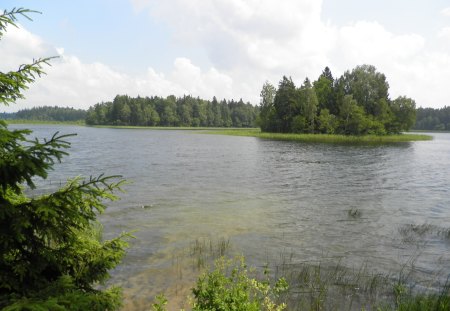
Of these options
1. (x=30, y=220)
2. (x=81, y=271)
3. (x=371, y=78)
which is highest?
(x=371, y=78)

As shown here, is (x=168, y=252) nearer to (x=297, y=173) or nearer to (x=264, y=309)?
(x=264, y=309)

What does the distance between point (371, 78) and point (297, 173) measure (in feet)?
303

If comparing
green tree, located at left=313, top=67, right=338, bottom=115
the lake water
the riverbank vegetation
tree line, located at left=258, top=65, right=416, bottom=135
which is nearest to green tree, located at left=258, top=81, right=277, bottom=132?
tree line, located at left=258, top=65, right=416, bottom=135

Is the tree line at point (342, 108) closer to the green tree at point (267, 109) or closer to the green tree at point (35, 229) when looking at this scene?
the green tree at point (267, 109)

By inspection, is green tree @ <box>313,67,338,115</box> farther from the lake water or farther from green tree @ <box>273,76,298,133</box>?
the lake water

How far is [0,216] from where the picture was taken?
4059mm

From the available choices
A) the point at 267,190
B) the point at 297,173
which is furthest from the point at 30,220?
the point at 297,173

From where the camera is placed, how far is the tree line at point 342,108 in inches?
3888

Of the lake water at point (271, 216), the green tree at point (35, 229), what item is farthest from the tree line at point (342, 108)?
the green tree at point (35, 229)

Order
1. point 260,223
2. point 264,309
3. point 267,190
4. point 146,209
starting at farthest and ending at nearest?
point 267,190 < point 146,209 < point 260,223 < point 264,309

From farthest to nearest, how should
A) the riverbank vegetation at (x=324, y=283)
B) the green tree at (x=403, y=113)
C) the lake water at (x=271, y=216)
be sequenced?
the green tree at (x=403, y=113) < the lake water at (x=271, y=216) < the riverbank vegetation at (x=324, y=283)

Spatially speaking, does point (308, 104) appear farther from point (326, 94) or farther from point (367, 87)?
point (367, 87)

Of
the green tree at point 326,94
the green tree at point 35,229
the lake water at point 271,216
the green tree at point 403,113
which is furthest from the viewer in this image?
the green tree at point 403,113

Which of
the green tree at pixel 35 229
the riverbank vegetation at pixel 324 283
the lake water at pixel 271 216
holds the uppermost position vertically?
the green tree at pixel 35 229
